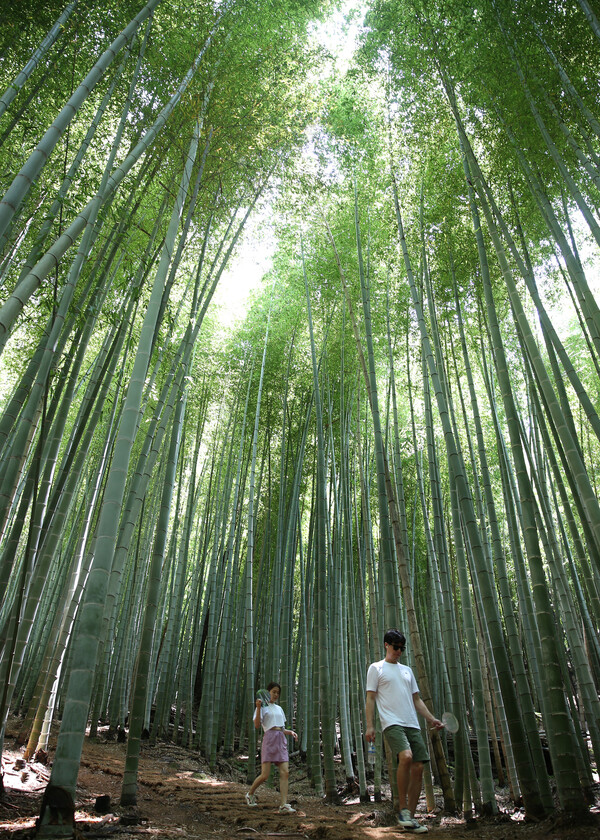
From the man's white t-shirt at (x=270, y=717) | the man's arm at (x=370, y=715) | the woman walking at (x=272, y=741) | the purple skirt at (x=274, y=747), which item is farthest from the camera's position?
the man's white t-shirt at (x=270, y=717)

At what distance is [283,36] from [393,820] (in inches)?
223

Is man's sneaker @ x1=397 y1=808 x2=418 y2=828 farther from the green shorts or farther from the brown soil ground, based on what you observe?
the green shorts

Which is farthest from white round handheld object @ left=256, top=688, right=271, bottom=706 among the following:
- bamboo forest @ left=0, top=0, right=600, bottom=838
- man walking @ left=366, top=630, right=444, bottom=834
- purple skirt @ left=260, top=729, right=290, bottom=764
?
man walking @ left=366, top=630, right=444, bottom=834

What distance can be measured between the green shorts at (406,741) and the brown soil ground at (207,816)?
31 cm

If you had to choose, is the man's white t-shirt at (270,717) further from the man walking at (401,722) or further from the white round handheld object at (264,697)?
the man walking at (401,722)

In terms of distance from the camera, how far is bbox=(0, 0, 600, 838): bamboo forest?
8.25ft

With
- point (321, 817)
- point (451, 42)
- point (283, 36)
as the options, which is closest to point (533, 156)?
point (451, 42)

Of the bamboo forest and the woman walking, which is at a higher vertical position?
the bamboo forest

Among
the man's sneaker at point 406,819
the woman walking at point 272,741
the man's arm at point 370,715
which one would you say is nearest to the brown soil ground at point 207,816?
the man's sneaker at point 406,819

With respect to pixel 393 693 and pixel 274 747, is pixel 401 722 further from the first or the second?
pixel 274 747

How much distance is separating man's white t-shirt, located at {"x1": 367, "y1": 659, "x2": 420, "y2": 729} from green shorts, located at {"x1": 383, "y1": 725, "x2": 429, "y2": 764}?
21 mm

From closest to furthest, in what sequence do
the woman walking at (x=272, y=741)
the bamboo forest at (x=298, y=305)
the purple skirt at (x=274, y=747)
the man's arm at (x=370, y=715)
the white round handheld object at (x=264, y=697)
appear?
the man's arm at (x=370, y=715), the bamboo forest at (x=298, y=305), the woman walking at (x=272, y=741), the purple skirt at (x=274, y=747), the white round handheld object at (x=264, y=697)

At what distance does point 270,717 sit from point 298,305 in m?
4.78

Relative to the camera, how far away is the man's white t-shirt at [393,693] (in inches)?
99.2
